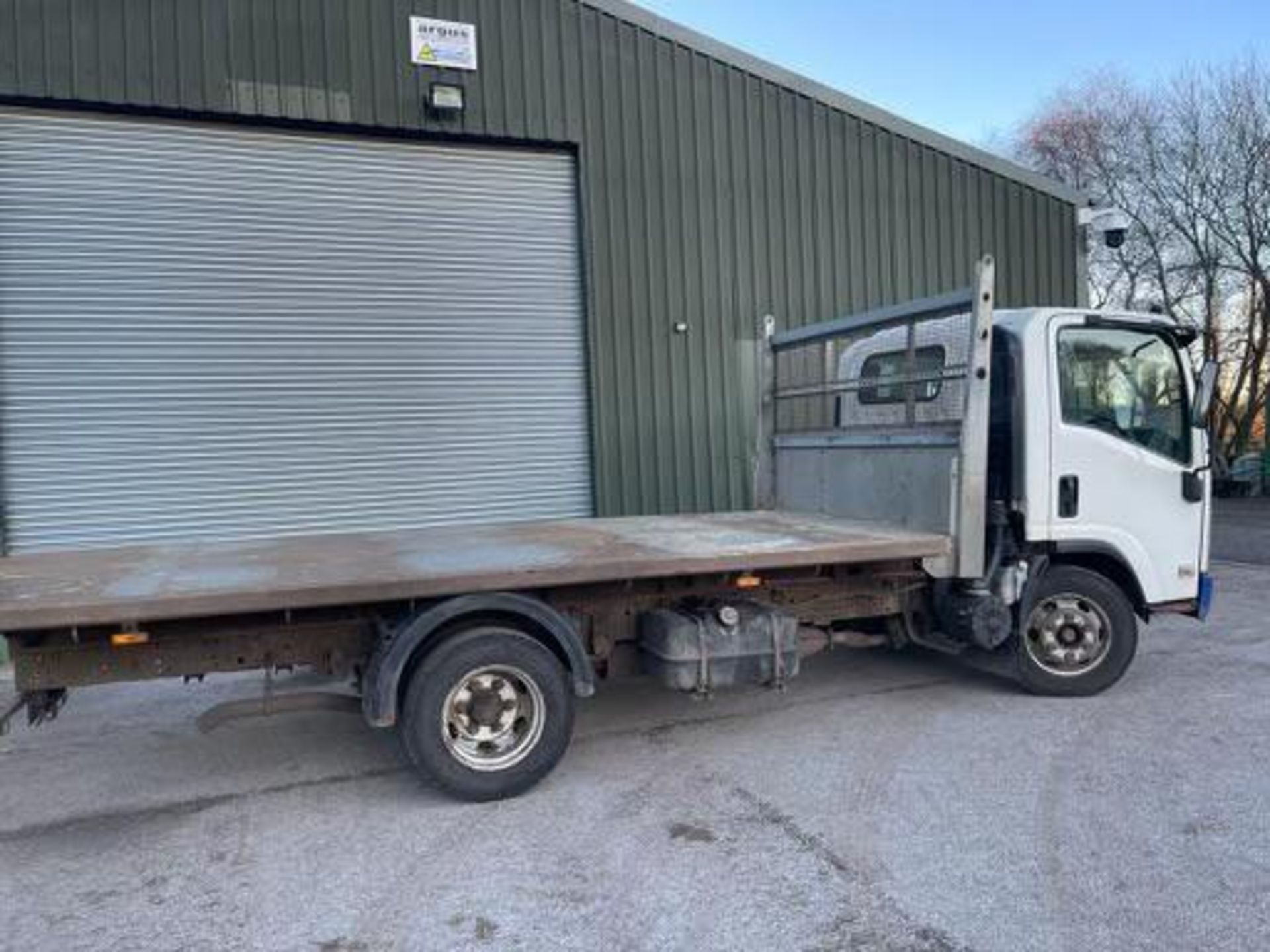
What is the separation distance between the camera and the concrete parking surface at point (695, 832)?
367 centimetres

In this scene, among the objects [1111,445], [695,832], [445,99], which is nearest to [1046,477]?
[1111,445]

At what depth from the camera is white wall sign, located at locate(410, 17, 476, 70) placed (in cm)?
973

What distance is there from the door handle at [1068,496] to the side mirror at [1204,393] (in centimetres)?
97

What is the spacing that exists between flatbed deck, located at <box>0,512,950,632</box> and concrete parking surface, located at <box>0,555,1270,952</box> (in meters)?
1.06

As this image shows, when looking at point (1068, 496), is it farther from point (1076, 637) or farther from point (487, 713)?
point (487, 713)

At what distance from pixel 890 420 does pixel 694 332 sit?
4.51 metres

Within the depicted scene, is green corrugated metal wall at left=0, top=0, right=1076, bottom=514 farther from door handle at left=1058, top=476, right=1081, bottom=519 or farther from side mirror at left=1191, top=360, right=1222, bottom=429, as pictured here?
side mirror at left=1191, top=360, right=1222, bottom=429

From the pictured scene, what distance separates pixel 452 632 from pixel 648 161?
24.0 ft

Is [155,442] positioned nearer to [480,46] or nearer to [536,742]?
[480,46]

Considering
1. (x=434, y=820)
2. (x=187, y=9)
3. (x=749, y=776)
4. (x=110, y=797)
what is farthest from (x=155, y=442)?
(x=749, y=776)

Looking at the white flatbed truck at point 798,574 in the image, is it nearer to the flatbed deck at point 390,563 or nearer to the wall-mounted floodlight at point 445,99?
the flatbed deck at point 390,563

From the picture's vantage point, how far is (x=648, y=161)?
35.5ft

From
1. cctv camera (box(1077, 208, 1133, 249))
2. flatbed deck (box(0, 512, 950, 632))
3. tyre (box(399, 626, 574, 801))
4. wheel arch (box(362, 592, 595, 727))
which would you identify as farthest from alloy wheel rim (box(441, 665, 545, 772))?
cctv camera (box(1077, 208, 1133, 249))

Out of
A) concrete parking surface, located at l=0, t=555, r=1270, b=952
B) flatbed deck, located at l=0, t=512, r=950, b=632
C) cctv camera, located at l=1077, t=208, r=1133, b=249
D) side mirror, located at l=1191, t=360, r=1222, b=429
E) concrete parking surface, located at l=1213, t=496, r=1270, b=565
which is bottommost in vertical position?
concrete parking surface, located at l=1213, t=496, r=1270, b=565
